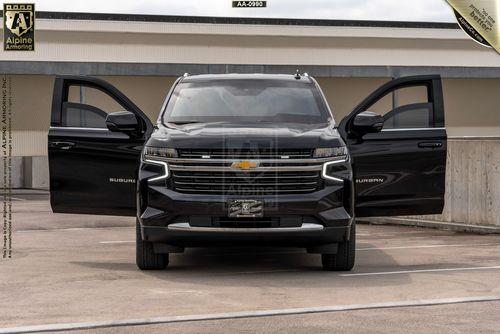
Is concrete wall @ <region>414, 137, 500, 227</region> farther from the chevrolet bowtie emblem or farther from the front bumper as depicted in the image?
the chevrolet bowtie emblem

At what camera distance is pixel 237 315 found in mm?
8039

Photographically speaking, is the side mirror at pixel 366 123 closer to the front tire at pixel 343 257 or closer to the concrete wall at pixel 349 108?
the front tire at pixel 343 257

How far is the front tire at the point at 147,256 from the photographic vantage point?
1077 centimetres

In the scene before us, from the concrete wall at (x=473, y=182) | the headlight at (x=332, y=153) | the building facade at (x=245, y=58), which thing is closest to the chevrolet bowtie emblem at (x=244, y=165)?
the headlight at (x=332, y=153)

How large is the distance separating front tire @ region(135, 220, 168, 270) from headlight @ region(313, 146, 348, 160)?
1944 mm

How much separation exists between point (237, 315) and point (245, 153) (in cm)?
251

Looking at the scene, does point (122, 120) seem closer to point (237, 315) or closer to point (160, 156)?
point (160, 156)

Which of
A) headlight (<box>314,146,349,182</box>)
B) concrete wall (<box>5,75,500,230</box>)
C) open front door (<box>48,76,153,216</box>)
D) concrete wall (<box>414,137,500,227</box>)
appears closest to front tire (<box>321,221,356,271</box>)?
headlight (<box>314,146,349,182</box>)

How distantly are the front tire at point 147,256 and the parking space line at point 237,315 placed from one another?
2770mm

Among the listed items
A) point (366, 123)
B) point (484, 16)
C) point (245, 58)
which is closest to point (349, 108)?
point (245, 58)

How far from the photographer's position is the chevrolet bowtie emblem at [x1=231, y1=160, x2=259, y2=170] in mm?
10180

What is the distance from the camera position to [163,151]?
10.4m

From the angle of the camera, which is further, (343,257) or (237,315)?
(343,257)

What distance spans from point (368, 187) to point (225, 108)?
1765mm
